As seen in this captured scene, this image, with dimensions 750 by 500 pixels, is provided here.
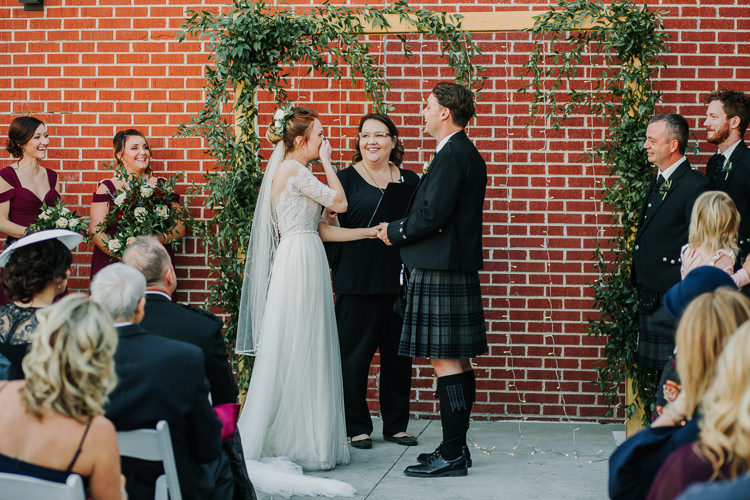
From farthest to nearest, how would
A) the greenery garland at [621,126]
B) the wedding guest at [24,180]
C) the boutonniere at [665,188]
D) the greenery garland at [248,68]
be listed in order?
1. the wedding guest at [24,180]
2. the greenery garland at [248,68]
3. the greenery garland at [621,126]
4. the boutonniere at [665,188]

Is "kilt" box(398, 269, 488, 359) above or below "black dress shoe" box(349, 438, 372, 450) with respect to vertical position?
above

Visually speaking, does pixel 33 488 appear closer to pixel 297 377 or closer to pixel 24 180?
pixel 297 377

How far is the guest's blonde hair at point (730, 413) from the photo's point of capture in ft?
6.16

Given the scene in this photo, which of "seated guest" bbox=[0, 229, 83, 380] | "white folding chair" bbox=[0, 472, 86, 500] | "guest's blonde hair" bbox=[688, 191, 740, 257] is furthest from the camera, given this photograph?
"guest's blonde hair" bbox=[688, 191, 740, 257]

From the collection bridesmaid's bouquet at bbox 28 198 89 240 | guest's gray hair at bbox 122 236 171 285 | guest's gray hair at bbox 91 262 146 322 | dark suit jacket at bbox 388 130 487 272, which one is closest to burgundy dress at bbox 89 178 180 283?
bridesmaid's bouquet at bbox 28 198 89 240

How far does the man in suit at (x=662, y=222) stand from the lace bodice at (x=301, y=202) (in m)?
1.77

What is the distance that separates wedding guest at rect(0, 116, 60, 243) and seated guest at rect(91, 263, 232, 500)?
308cm

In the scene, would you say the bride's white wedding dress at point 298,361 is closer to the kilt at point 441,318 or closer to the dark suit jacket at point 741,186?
the kilt at point 441,318

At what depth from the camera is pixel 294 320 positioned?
506 centimetres

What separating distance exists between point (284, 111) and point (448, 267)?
136cm

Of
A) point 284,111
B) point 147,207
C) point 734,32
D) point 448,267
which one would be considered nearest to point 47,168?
point 147,207

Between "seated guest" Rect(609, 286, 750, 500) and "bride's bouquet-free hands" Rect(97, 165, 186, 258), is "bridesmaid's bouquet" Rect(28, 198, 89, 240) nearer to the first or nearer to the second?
"bride's bouquet-free hands" Rect(97, 165, 186, 258)

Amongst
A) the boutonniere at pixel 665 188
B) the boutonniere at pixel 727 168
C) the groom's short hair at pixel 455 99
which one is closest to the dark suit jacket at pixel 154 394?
the groom's short hair at pixel 455 99

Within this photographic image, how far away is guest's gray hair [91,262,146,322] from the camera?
2973 mm
